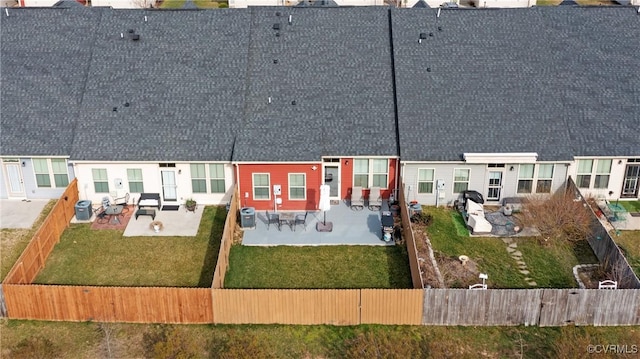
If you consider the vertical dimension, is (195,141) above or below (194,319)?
above

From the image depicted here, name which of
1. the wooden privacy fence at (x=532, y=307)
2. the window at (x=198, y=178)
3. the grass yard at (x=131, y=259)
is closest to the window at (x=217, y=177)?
the window at (x=198, y=178)

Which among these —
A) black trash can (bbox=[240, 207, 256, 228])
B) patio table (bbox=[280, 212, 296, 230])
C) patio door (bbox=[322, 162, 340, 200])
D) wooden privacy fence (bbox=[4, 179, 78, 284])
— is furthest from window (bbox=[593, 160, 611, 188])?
A: wooden privacy fence (bbox=[4, 179, 78, 284])

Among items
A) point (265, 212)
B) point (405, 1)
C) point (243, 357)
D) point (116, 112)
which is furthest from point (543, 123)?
point (405, 1)

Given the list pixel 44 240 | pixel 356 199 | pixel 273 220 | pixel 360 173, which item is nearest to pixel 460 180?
pixel 360 173

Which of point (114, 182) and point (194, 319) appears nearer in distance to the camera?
point (194, 319)

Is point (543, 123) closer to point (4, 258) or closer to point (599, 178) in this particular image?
point (599, 178)

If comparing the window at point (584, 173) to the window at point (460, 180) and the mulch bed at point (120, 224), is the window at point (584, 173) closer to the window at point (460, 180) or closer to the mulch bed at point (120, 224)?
the window at point (460, 180)
